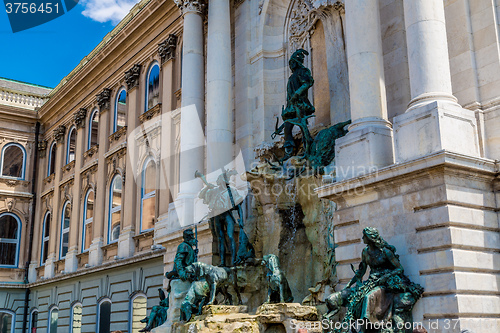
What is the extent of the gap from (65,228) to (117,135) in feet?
Result: 24.7

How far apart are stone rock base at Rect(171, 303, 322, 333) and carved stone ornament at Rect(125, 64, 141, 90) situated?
1644 centimetres

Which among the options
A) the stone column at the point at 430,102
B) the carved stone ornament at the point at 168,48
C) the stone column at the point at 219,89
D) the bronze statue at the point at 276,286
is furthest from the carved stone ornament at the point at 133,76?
the stone column at the point at 430,102

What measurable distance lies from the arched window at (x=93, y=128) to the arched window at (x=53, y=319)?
8.72 meters

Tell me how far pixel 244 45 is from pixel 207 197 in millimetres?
6638

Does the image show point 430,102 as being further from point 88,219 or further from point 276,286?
point 88,219

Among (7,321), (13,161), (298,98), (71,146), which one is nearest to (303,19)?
(298,98)

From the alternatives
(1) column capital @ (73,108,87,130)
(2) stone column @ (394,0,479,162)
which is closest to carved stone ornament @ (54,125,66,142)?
(1) column capital @ (73,108,87,130)

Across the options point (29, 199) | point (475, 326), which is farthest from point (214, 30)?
point (29, 199)

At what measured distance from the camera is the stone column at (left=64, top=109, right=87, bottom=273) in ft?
95.3

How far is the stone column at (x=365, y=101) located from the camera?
1148 cm

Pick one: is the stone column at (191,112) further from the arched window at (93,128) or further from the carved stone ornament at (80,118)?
the carved stone ornament at (80,118)

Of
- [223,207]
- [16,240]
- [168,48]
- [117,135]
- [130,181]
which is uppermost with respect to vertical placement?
[168,48]

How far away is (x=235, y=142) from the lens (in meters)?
19.0

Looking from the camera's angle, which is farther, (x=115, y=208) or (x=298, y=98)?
(x=115, y=208)
